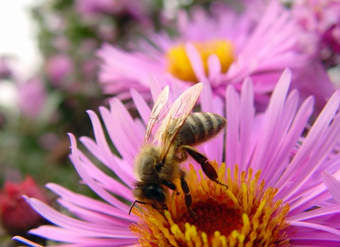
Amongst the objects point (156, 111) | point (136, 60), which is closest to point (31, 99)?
point (136, 60)

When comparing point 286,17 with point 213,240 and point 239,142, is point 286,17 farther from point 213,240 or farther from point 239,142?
point 213,240

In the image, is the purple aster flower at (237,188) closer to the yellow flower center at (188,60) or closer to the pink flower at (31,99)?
the yellow flower center at (188,60)

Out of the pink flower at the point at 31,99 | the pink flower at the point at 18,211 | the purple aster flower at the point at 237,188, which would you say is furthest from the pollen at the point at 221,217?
the pink flower at the point at 31,99

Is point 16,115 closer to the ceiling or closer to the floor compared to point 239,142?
closer to the ceiling

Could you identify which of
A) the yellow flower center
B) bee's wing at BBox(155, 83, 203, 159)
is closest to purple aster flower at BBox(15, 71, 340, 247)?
bee's wing at BBox(155, 83, 203, 159)

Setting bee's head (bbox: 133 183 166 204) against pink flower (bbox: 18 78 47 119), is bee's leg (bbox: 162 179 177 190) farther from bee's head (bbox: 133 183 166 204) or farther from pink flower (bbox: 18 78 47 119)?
pink flower (bbox: 18 78 47 119)

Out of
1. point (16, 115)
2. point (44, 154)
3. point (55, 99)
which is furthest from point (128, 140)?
point (16, 115)
